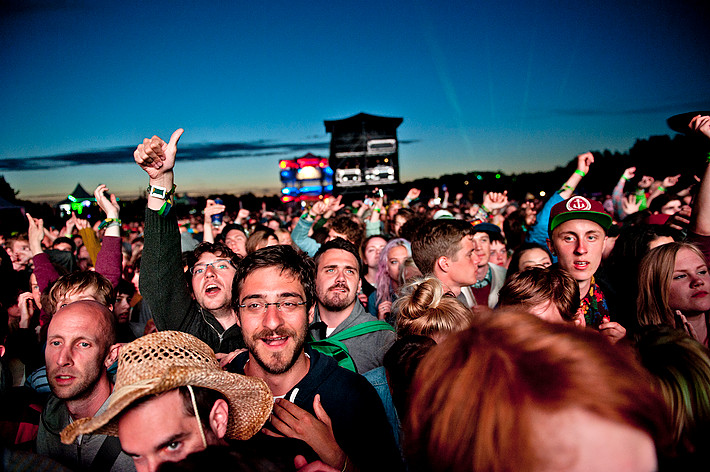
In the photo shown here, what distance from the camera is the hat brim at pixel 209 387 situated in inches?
49.8

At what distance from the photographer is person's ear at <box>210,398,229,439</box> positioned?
1483 mm

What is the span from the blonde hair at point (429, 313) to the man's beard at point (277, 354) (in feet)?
2.46

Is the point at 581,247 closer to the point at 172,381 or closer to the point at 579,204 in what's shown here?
the point at 579,204

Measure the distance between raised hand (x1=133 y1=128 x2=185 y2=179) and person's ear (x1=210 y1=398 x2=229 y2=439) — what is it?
4.80 feet

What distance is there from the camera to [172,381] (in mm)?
1296

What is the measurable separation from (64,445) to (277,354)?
1.16 meters

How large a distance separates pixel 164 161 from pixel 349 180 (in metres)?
30.6

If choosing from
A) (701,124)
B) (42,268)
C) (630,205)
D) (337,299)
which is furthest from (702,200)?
(42,268)

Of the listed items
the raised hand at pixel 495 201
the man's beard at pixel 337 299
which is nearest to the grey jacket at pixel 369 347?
the man's beard at pixel 337 299

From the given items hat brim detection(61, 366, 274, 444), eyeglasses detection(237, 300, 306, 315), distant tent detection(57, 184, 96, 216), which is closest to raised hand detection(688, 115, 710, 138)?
eyeglasses detection(237, 300, 306, 315)

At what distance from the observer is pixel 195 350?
1556mm

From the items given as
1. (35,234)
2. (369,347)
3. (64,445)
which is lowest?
(64,445)

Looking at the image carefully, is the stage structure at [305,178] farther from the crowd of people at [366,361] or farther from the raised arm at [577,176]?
the crowd of people at [366,361]

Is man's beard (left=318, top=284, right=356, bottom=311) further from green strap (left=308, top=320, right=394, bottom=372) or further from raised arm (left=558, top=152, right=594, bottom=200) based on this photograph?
raised arm (left=558, top=152, right=594, bottom=200)
